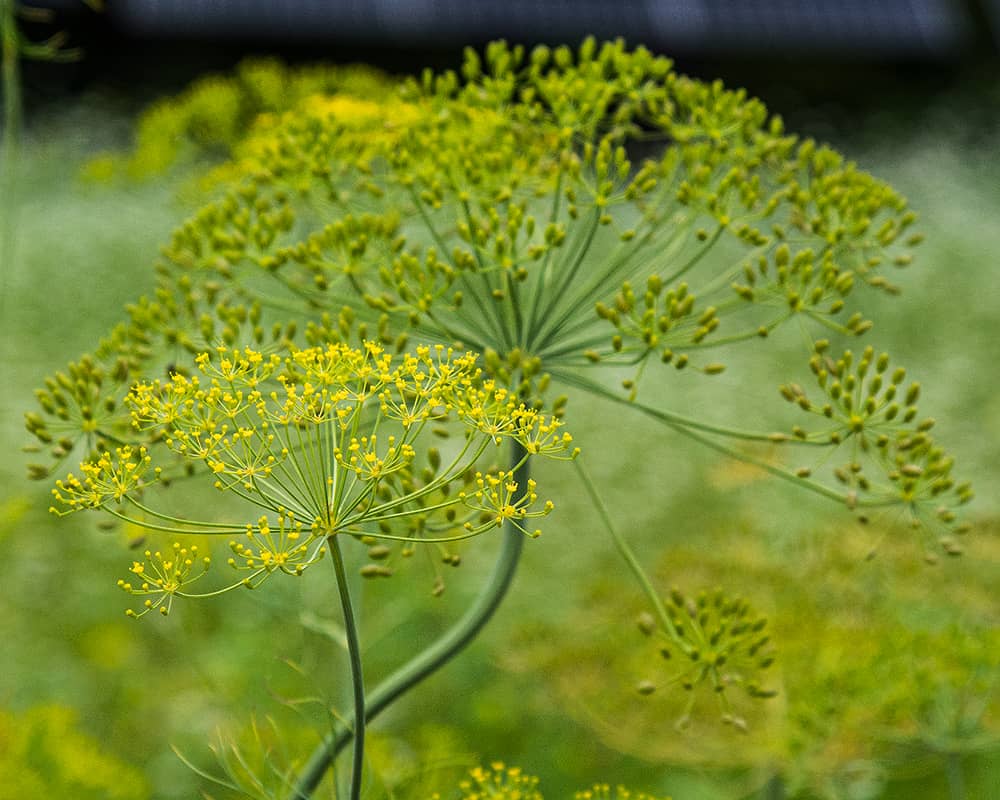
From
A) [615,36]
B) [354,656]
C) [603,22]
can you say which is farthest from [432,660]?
[603,22]

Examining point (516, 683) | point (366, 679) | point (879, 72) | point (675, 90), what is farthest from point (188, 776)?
point (879, 72)

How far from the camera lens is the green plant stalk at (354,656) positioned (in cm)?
119

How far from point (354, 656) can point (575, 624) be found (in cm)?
211

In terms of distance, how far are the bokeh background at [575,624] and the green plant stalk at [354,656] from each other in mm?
192

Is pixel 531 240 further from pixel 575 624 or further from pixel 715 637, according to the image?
pixel 575 624

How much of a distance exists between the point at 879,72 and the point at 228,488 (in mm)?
15687

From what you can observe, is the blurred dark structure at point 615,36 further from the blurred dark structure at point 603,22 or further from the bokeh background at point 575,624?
the bokeh background at point 575,624

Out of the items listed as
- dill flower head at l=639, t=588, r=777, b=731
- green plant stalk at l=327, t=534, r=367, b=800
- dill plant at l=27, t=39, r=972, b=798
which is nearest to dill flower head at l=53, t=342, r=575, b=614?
green plant stalk at l=327, t=534, r=367, b=800

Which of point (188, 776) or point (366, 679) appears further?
point (366, 679)

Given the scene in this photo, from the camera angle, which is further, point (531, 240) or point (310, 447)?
point (531, 240)

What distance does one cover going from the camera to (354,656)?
1.28 meters

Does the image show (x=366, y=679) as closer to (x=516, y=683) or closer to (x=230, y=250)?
(x=516, y=683)

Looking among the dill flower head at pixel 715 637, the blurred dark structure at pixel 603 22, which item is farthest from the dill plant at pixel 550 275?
the blurred dark structure at pixel 603 22

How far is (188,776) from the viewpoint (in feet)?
11.7
